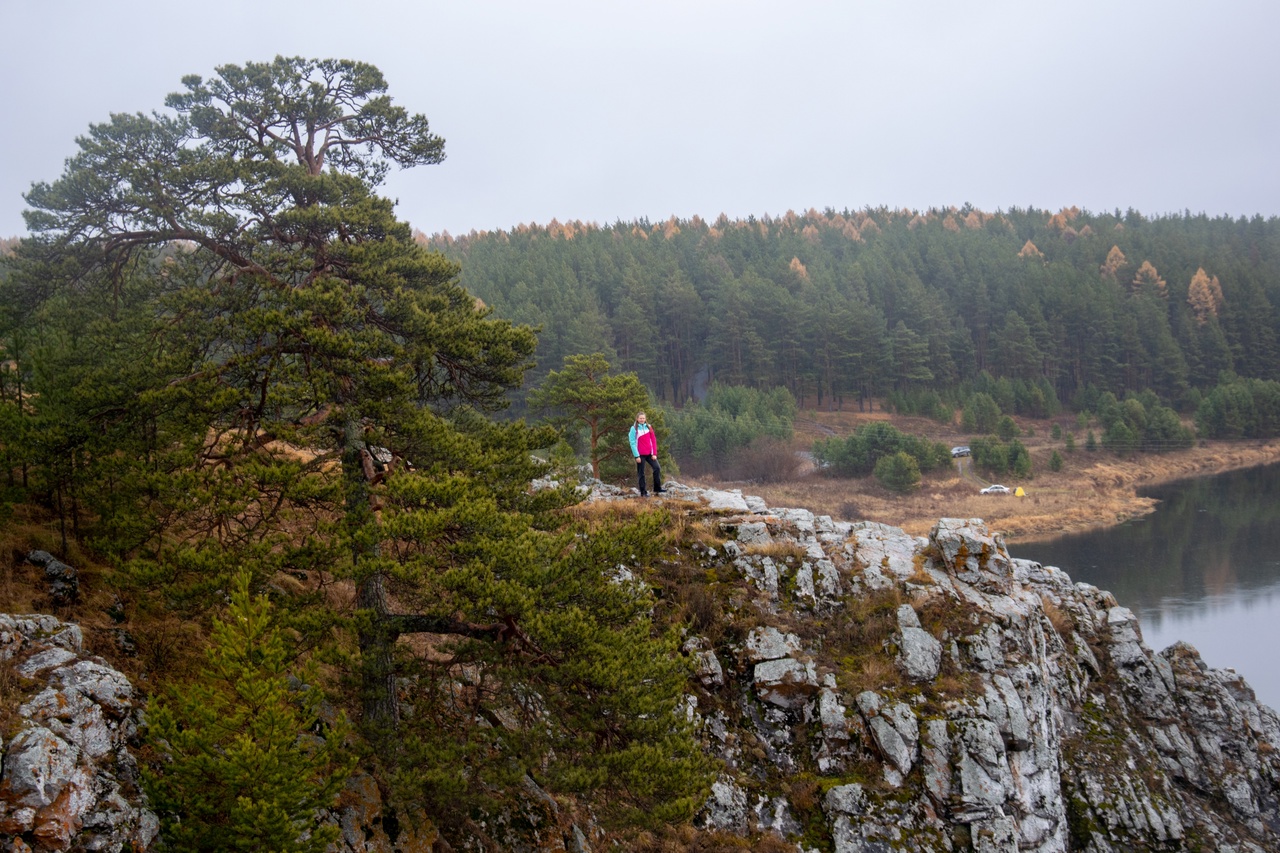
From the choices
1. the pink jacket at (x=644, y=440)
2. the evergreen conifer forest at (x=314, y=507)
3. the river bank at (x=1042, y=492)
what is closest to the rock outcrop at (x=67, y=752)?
the evergreen conifer forest at (x=314, y=507)

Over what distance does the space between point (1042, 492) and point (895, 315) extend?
121ft

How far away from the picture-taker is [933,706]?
13602 millimetres

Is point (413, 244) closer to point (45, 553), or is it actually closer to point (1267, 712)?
point (45, 553)

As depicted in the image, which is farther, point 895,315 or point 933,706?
point 895,315

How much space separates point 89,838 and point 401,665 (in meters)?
3.39

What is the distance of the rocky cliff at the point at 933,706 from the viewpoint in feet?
41.3

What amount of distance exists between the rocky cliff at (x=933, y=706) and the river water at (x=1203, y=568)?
1047cm

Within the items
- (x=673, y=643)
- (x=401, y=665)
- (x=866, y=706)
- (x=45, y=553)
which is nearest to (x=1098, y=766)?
(x=866, y=706)

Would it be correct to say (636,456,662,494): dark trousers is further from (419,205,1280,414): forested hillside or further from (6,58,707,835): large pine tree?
→ (419,205,1280,414): forested hillside

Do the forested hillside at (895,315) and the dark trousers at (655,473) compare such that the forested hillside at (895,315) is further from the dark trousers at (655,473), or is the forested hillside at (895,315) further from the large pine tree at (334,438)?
the large pine tree at (334,438)

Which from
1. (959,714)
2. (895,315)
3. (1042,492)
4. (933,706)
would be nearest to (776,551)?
(933,706)

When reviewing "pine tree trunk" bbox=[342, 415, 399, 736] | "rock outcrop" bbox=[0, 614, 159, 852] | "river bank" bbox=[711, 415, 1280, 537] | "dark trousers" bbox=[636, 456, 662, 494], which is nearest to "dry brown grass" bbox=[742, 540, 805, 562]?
"dark trousers" bbox=[636, 456, 662, 494]

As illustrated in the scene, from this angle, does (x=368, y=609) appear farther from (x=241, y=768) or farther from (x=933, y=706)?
(x=933, y=706)

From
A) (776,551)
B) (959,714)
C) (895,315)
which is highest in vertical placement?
(895,315)
